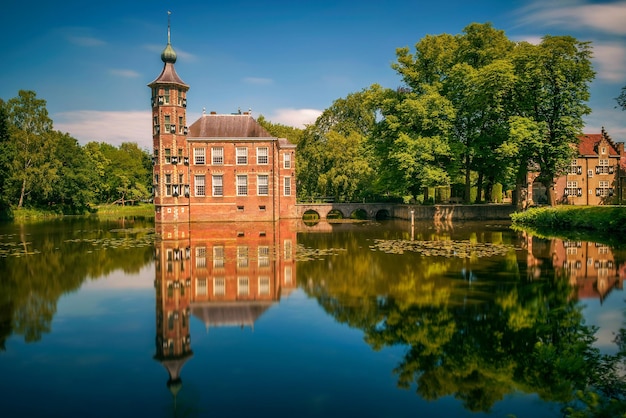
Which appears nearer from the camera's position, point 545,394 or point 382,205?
point 545,394

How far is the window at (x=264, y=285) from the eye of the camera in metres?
12.7

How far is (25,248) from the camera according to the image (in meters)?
21.7

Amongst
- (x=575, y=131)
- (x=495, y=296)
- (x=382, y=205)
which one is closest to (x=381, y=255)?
(x=495, y=296)

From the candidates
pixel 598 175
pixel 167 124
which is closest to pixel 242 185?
pixel 167 124

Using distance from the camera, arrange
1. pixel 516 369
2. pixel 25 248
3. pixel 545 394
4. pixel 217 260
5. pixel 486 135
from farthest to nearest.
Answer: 1. pixel 486 135
2. pixel 25 248
3. pixel 217 260
4. pixel 516 369
5. pixel 545 394

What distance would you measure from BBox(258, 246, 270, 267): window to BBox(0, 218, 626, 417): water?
22 cm

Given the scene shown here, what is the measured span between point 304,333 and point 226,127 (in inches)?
1314

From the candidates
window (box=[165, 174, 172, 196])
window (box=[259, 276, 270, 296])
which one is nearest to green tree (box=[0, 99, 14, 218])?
window (box=[165, 174, 172, 196])

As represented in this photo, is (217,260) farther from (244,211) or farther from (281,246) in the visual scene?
(244,211)

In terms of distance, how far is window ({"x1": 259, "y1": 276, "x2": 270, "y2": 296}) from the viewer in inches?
500

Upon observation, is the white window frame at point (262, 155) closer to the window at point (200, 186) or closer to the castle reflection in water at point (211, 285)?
the window at point (200, 186)

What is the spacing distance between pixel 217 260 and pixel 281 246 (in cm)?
478

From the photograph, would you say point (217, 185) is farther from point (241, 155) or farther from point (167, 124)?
point (167, 124)

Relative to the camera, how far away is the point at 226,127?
4044 centimetres
